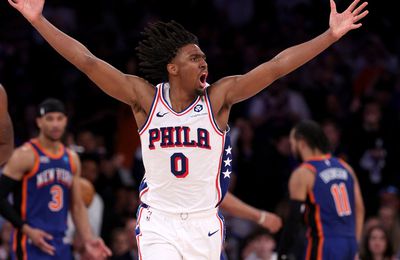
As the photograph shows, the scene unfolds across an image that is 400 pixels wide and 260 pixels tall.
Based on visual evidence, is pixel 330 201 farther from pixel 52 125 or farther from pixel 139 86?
pixel 139 86

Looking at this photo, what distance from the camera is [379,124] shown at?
37.0 ft

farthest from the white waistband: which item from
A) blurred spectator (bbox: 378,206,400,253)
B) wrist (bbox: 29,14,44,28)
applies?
blurred spectator (bbox: 378,206,400,253)

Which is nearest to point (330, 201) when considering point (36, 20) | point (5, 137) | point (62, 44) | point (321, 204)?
point (321, 204)

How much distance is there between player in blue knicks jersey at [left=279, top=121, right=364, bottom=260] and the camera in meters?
7.96

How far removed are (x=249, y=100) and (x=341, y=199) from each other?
4701 mm

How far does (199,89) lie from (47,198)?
2795mm

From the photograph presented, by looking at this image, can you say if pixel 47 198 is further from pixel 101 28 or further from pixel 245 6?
pixel 245 6

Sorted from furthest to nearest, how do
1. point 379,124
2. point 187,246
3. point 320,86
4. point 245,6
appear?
point 245,6
point 320,86
point 379,124
point 187,246

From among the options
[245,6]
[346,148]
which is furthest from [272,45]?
[346,148]

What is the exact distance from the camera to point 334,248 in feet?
26.2

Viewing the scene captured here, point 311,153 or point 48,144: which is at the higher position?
point 48,144

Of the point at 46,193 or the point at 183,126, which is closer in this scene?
the point at 183,126

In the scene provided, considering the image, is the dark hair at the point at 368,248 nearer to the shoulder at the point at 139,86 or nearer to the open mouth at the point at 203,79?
the open mouth at the point at 203,79

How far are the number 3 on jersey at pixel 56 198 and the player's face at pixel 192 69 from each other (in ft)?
8.87
